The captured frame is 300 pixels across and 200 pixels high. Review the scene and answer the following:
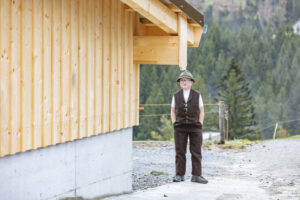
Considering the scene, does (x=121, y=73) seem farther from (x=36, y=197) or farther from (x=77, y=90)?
(x=36, y=197)

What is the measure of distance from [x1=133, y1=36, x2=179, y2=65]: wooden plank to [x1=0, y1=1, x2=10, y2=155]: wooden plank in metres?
3.01

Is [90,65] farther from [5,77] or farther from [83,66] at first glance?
[5,77]

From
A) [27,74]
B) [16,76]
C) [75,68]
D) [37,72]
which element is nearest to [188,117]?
[75,68]

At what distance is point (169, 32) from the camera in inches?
314

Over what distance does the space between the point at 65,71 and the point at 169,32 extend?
2.02 meters

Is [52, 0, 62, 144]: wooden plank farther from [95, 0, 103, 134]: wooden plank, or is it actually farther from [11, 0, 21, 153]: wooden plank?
[95, 0, 103, 134]: wooden plank

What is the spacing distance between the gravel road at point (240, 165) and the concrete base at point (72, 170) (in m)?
1.63

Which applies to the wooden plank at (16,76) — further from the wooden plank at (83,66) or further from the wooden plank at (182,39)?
the wooden plank at (182,39)

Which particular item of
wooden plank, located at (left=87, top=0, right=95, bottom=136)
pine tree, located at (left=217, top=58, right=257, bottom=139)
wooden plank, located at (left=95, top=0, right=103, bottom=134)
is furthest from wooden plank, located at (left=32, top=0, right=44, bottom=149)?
pine tree, located at (left=217, top=58, right=257, bottom=139)

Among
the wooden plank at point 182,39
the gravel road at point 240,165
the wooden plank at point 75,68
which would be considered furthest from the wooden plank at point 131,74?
the gravel road at point 240,165

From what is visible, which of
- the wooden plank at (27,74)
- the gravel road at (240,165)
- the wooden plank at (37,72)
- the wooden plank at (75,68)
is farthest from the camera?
the gravel road at (240,165)

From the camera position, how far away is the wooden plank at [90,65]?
7.03 m

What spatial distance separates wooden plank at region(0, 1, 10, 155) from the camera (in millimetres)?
5379

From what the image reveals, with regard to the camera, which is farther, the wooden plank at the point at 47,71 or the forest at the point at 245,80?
the forest at the point at 245,80
